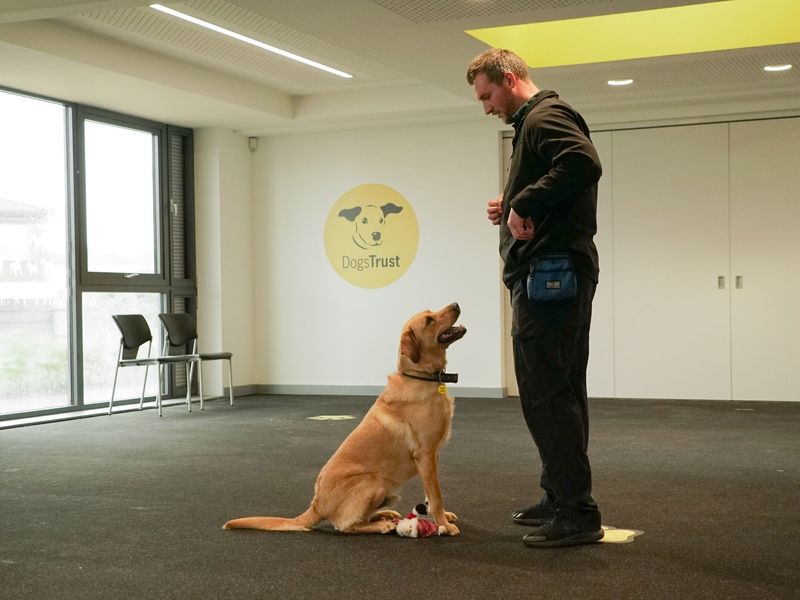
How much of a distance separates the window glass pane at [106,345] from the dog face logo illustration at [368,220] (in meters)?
2.17

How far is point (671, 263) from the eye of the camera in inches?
357

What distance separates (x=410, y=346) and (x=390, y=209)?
21.0ft

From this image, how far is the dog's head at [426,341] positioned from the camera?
3.59 m

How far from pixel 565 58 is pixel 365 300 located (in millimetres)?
3549

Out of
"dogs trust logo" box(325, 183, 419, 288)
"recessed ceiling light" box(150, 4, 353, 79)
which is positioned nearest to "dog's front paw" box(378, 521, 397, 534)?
"recessed ceiling light" box(150, 4, 353, 79)

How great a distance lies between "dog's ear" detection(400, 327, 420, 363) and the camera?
11.8 ft

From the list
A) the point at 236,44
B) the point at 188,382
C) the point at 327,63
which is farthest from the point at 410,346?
the point at 188,382

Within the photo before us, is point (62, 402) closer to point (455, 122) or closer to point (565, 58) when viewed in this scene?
point (455, 122)

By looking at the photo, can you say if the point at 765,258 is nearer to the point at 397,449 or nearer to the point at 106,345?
the point at 106,345

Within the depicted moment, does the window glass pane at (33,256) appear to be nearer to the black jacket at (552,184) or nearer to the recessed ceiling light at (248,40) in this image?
the recessed ceiling light at (248,40)

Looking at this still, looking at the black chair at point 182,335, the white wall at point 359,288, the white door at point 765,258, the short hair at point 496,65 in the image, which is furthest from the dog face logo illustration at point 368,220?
the short hair at point 496,65

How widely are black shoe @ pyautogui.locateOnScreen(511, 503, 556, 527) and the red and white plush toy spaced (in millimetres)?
404

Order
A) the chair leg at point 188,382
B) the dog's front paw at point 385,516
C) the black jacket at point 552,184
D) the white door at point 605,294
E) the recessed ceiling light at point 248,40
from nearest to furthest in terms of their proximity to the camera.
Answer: the black jacket at point 552,184 < the dog's front paw at point 385,516 < the recessed ceiling light at point 248,40 < the chair leg at point 188,382 < the white door at point 605,294

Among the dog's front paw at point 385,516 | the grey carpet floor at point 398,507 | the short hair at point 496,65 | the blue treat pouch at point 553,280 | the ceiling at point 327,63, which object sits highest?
the ceiling at point 327,63
